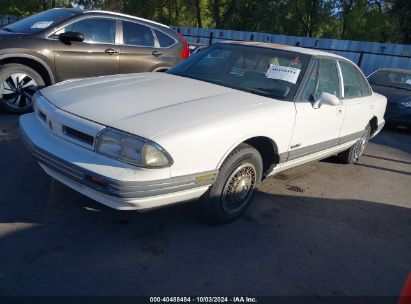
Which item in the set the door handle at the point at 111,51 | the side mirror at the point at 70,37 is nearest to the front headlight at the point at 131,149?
the side mirror at the point at 70,37

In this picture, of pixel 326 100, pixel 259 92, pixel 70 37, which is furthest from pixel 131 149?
pixel 70 37

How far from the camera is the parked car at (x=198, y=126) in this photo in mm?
2736

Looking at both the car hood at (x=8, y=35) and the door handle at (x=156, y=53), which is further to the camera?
the door handle at (x=156, y=53)

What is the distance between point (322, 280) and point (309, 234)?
27.8 inches

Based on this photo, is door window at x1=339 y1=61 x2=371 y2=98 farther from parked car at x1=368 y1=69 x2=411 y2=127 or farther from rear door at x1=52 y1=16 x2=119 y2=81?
parked car at x1=368 y1=69 x2=411 y2=127

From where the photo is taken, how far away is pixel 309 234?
3.59 m

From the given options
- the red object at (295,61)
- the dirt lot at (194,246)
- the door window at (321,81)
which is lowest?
the dirt lot at (194,246)

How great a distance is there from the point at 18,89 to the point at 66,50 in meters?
0.93

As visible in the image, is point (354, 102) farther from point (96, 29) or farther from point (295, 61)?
point (96, 29)

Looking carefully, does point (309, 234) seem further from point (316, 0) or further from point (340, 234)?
point (316, 0)

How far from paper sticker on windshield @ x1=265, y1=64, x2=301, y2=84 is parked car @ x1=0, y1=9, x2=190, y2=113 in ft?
10.9

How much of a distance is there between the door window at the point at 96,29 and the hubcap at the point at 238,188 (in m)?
4.06

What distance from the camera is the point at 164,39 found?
725cm

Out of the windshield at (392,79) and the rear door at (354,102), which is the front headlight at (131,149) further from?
the windshield at (392,79)
